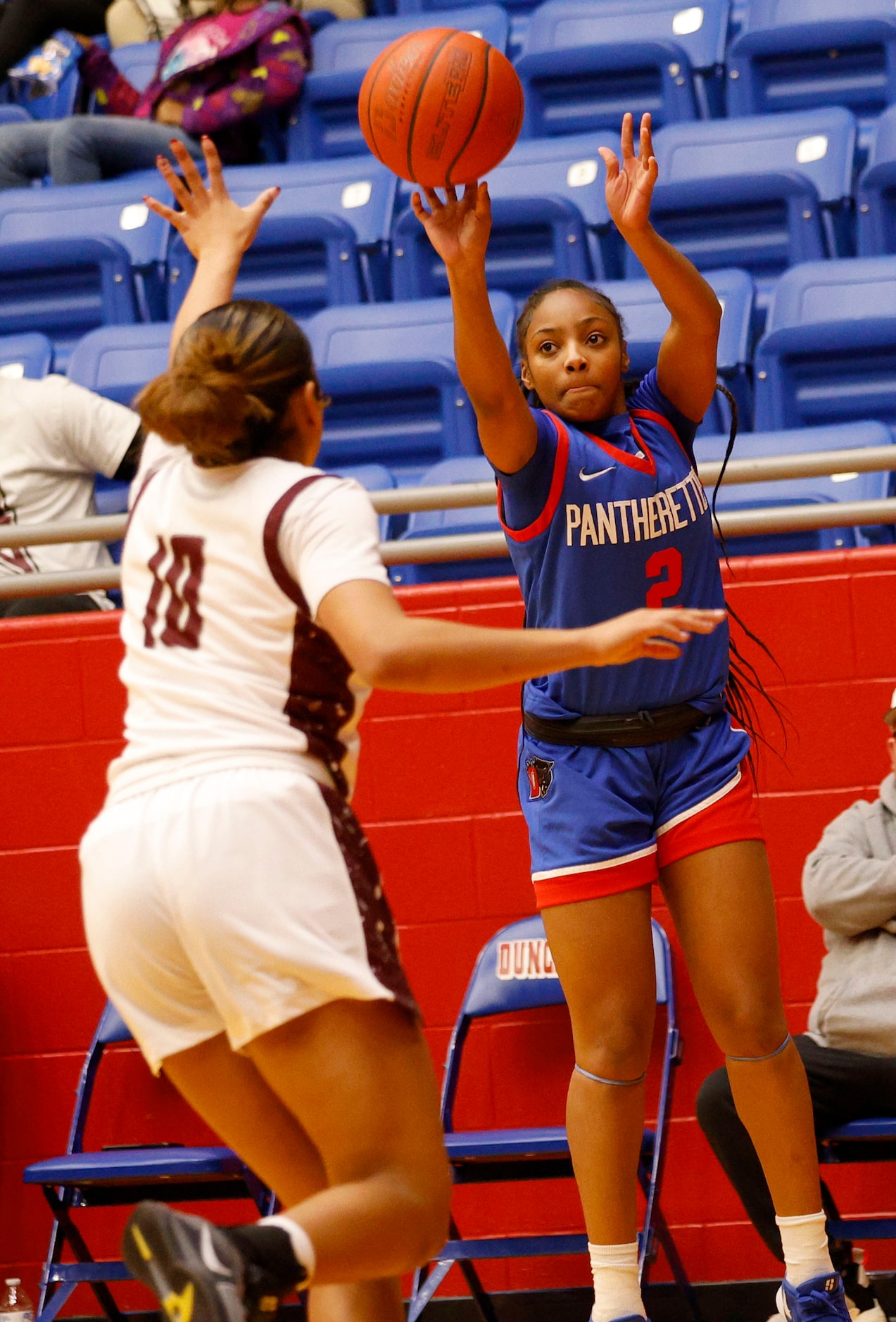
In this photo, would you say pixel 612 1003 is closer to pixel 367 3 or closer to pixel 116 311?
pixel 116 311

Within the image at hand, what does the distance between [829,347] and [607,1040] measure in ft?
8.93

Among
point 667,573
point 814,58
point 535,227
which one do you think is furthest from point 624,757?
point 814,58

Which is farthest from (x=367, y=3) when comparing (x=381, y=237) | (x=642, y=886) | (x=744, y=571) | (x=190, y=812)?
(x=190, y=812)

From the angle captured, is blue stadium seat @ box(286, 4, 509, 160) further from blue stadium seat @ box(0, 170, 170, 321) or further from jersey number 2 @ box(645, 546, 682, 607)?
jersey number 2 @ box(645, 546, 682, 607)

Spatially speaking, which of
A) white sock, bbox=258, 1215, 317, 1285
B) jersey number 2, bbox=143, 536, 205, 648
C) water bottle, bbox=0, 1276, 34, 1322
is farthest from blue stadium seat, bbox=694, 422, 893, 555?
white sock, bbox=258, 1215, 317, 1285

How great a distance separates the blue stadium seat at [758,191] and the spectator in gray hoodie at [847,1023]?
244 cm

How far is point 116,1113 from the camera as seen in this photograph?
407 cm

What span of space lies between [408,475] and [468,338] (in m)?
2.35

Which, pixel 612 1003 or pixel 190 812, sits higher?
pixel 190 812

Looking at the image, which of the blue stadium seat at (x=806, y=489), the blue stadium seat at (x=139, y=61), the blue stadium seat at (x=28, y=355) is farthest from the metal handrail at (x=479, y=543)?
the blue stadium seat at (x=139, y=61)

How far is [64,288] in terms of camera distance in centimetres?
595

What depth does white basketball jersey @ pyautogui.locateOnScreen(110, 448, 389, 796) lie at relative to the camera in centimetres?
201

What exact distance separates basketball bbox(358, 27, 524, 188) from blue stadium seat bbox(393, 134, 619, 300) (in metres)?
2.39

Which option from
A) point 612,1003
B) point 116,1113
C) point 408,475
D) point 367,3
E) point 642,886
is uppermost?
point 367,3
